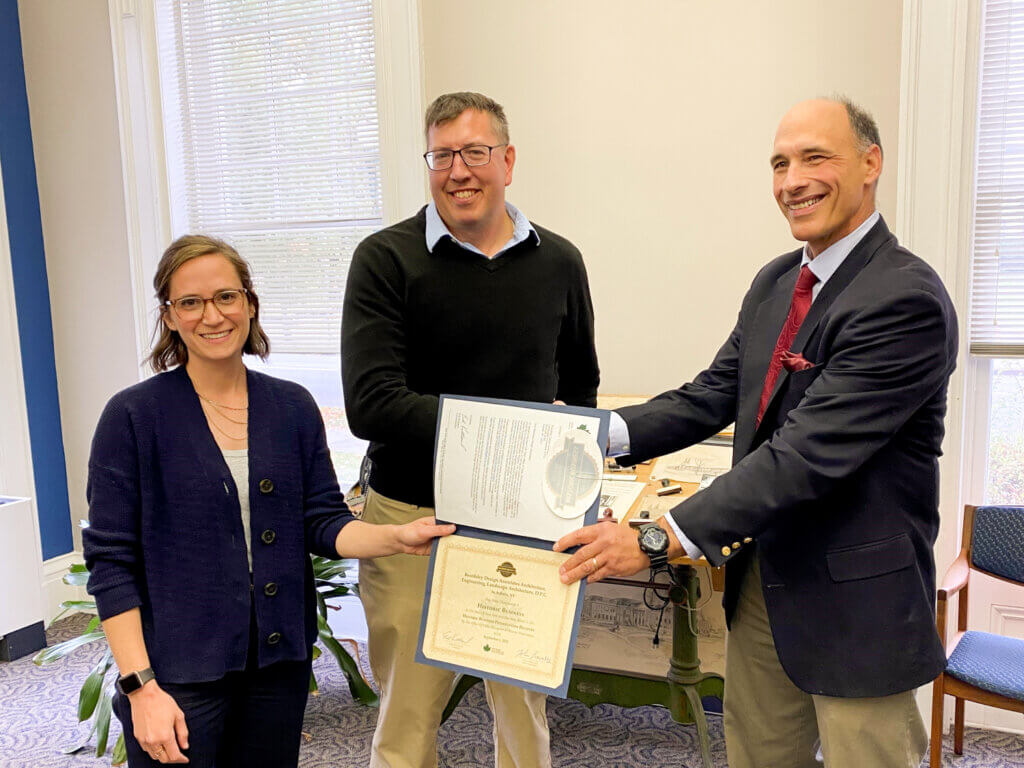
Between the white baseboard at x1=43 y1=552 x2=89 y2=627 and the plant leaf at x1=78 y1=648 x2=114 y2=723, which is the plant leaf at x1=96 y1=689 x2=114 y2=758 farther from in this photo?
the white baseboard at x1=43 y1=552 x2=89 y2=627

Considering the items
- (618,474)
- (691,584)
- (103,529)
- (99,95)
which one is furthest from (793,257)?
(99,95)

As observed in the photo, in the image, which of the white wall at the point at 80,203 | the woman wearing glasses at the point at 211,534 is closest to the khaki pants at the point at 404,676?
the woman wearing glasses at the point at 211,534

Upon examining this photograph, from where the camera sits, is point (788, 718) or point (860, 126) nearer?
point (860, 126)

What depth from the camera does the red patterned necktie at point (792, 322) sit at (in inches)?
62.9

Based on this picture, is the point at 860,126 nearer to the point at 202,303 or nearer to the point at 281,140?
the point at 202,303

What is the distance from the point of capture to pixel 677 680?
268cm

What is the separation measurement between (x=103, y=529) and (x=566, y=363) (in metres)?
1.12

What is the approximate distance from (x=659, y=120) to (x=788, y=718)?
81.1 inches

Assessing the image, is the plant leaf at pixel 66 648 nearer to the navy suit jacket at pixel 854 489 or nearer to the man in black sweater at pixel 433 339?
the man in black sweater at pixel 433 339

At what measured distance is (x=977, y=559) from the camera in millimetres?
2666

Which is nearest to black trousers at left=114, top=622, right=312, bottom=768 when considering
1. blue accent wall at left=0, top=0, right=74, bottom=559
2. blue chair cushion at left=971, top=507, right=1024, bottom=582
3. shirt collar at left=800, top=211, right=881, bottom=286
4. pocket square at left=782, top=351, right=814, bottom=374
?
pocket square at left=782, top=351, right=814, bottom=374

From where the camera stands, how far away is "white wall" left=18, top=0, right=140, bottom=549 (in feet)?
12.7

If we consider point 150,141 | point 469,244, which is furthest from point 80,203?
point 469,244

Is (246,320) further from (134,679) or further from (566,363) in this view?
(566,363)
